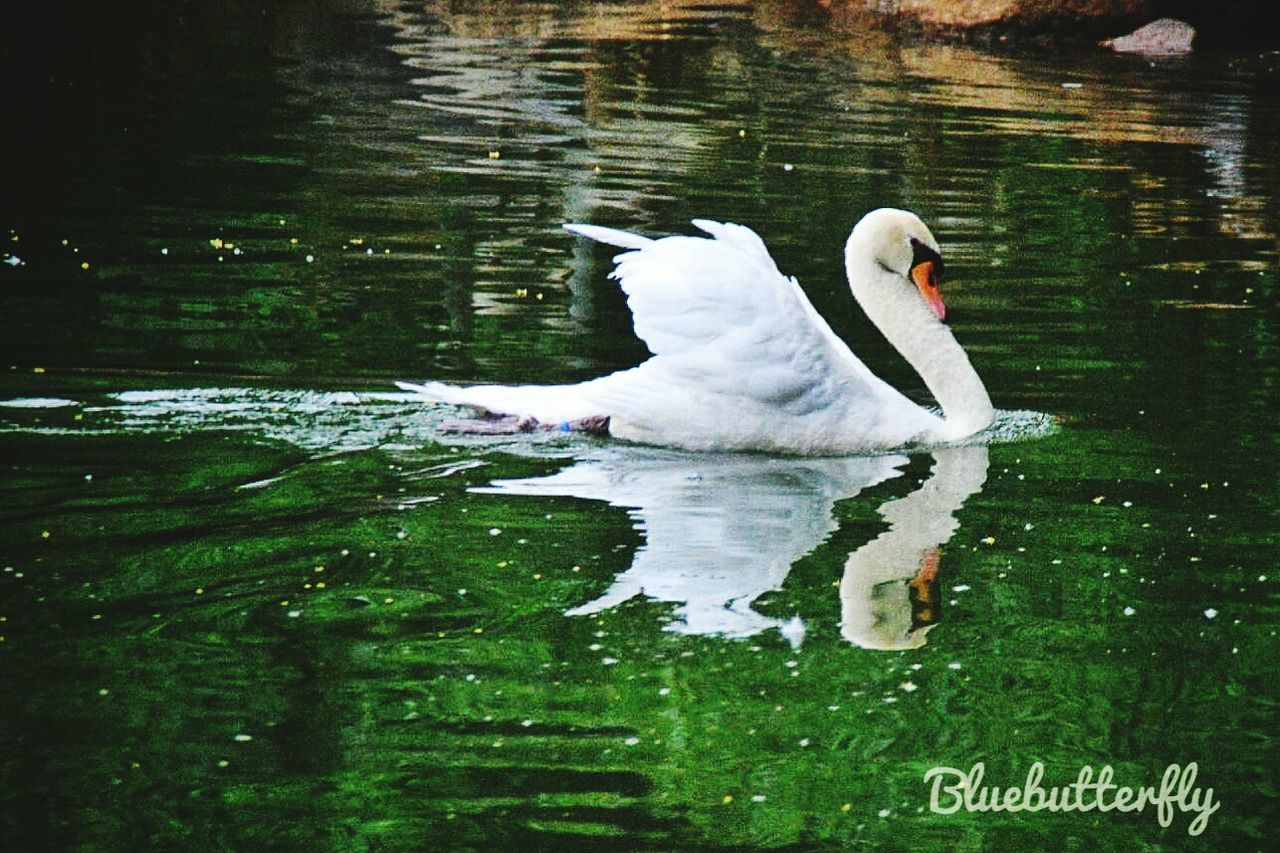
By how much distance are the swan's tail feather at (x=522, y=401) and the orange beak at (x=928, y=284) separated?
161 cm

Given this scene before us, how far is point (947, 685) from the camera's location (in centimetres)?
568

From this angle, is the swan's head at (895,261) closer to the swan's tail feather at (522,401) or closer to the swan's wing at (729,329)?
the swan's wing at (729,329)

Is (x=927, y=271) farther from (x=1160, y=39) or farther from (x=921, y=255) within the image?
(x=1160, y=39)

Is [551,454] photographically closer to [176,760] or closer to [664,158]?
[176,760]

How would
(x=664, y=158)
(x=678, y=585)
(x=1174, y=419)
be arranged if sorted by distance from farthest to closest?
(x=664, y=158), (x=1174, y=419), (x=678, y=585)

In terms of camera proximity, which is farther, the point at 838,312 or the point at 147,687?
the point at 838,312

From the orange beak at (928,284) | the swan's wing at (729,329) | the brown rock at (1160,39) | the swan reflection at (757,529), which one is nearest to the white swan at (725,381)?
the swan's wing at (729,329)

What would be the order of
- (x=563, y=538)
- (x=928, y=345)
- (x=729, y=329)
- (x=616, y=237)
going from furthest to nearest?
(x=928, y=345) < (x=616, y=237) < (x=729, y=329) < (x=563, y=538)

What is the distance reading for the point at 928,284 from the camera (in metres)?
8.87

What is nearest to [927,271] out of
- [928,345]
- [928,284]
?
[928,284]

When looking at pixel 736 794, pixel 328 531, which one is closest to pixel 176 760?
pixel 736 794

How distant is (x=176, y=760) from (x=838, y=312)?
651 cm

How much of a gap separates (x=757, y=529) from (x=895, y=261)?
7.04 feet

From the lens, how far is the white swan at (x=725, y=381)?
7957 millimetres
